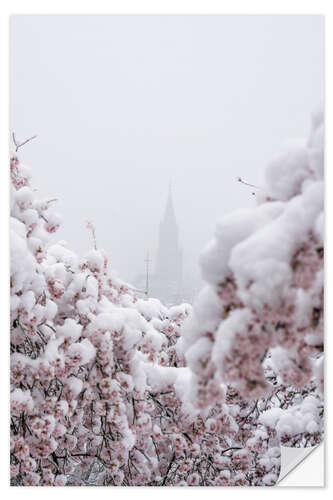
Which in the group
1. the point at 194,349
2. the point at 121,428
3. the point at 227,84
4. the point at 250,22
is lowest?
the point at 121,428

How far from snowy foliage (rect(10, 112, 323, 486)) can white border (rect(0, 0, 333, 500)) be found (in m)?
0.05

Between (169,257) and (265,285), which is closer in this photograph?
(265,285)

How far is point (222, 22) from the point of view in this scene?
7.29 ft

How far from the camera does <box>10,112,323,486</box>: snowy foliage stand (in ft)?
3.87

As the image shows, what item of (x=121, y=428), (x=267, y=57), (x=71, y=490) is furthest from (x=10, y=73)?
(x=71, y=490)

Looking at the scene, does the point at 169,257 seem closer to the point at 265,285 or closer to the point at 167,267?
the point at 167,267

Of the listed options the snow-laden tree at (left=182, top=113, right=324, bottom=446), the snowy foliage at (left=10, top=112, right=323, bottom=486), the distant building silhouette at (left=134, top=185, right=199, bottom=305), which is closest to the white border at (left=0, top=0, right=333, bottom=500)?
the snowy foliage at (left=10, top=112, right=323, bottom=486)

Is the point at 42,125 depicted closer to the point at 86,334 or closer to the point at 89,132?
the point at 89,132
